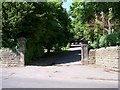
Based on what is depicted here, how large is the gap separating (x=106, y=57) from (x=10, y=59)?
7.43 meters

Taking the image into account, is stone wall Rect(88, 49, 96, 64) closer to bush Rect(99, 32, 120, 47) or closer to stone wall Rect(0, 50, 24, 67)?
bush Rect(99, 32, 120, 47)

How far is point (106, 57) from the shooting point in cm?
2155

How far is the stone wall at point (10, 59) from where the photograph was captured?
24.0 meters

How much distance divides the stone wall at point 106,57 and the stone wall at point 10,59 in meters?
5.52

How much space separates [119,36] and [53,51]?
96.7 feet

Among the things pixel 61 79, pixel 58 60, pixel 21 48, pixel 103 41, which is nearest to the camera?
pixel 61 79

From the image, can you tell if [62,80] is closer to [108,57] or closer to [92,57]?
[108,57]

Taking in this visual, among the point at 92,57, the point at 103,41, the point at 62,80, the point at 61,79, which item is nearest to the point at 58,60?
the point at 92,57

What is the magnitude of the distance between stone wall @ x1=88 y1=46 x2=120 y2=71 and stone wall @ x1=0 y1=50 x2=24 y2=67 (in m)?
5.52

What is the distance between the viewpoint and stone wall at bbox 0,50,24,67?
23984mm

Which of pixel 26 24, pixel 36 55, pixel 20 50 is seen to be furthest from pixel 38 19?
pixel 36 55

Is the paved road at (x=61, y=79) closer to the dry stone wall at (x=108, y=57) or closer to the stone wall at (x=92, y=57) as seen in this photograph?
the dry stone wall at (x=108, y=57)

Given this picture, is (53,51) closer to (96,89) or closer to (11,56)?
(11,56)

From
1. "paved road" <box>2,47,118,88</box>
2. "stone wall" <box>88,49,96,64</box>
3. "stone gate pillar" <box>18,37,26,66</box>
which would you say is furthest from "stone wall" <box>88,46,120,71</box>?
"stone gate pillar" <box>18,37,26,66</box>
